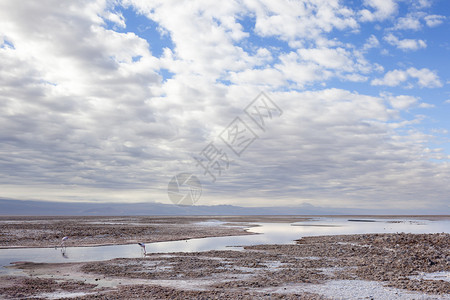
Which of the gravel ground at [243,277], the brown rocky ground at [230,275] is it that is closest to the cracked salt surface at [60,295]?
the gravel ground at [243,277]

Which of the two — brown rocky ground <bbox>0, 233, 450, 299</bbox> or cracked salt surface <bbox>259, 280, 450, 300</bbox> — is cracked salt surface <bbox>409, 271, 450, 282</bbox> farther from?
cracked salt surface <bbox>259, 280, 450, 300</bbox>

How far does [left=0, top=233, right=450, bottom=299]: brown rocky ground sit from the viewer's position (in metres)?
18.6

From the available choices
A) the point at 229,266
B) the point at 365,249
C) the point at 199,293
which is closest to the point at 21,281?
the point at 199,293

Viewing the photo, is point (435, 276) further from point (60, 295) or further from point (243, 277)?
point (60, 295)

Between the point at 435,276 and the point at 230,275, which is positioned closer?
the point at 435,276

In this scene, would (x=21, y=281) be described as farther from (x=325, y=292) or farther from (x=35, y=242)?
(x=35, y=242)

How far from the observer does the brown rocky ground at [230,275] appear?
18.6 metres

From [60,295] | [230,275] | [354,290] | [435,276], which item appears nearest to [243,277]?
[230,275]

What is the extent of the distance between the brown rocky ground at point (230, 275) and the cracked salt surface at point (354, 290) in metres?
0.18

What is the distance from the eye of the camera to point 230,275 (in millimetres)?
23594

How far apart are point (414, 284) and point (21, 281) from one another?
2275 centimetres

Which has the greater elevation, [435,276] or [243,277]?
[435,276]

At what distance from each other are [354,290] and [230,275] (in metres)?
7.95

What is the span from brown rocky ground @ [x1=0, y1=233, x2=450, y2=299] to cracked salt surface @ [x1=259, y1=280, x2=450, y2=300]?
18 cm
